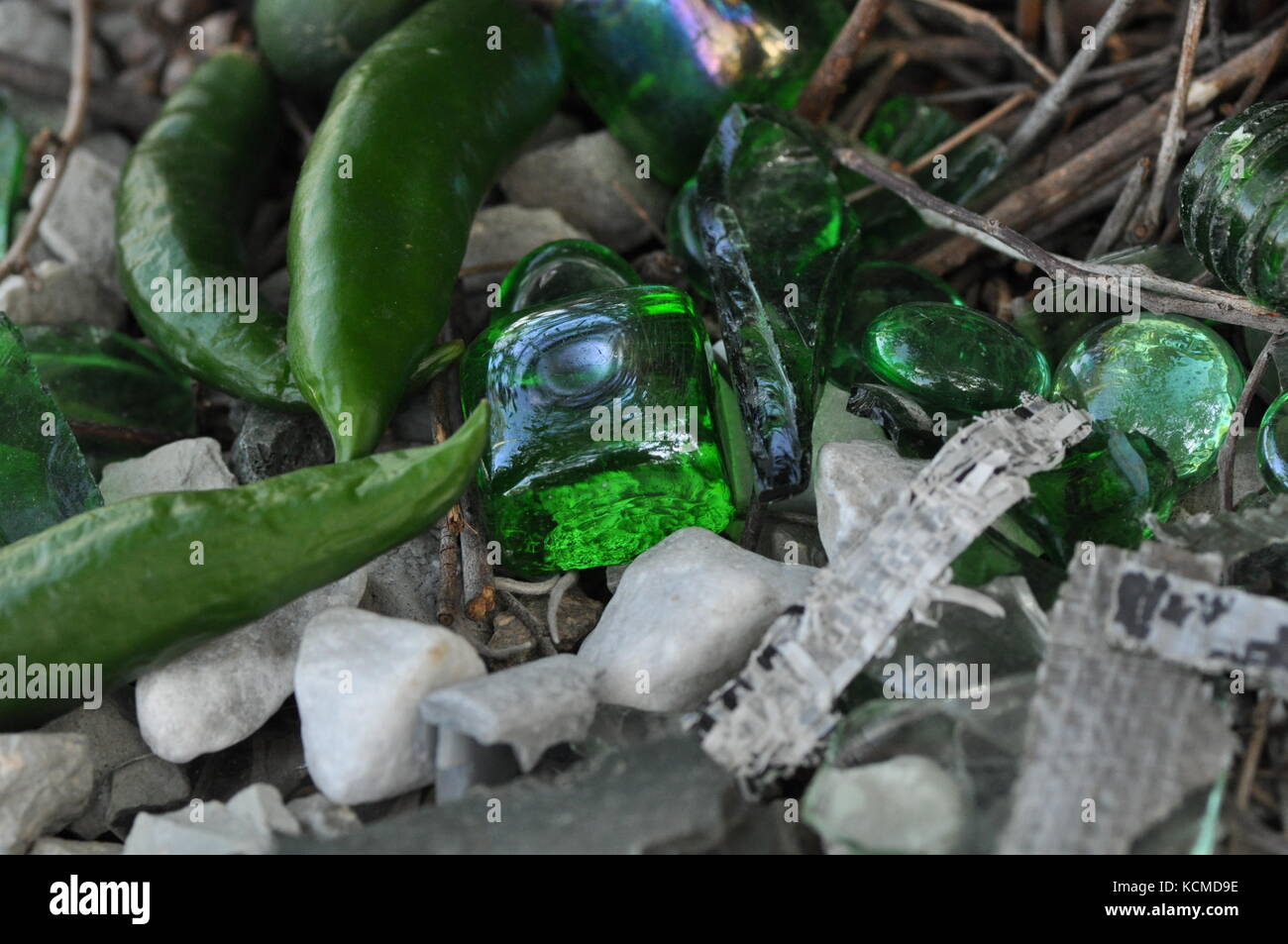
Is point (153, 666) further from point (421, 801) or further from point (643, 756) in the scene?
point (643, 756)

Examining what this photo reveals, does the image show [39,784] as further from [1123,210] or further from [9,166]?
[1123,210]

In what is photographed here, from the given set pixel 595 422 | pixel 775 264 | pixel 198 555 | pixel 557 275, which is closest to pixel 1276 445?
pixel 775 264

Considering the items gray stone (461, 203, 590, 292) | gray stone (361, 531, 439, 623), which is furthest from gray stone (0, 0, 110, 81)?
gray stone (361, 531, 439, 623)

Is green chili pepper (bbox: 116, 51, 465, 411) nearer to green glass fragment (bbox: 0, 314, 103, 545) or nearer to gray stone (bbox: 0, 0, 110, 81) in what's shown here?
green glass fragment (bbox: 0, 314, 103, 545)

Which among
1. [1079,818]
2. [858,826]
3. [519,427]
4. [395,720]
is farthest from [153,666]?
[1079,818]

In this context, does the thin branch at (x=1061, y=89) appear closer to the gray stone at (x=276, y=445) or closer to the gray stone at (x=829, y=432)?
the gray stone at (x=829, y=432)
